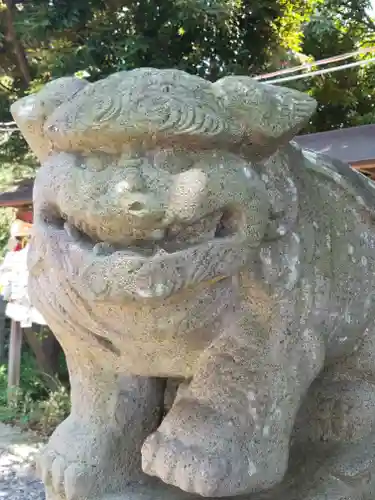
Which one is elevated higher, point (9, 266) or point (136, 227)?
point (136, 227)

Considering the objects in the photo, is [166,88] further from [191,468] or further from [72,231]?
[191,468]

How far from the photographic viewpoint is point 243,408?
0.89m

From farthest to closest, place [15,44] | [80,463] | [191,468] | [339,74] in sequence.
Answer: [339,74]
[15,44]
[80,463]
[191,468]

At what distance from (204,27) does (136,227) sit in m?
3.74

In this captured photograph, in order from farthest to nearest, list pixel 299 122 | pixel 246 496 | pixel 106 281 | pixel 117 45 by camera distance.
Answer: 1. pixel 117 45
2. pixel 246 496
3. pixel 299 122
4. pixel 106 281

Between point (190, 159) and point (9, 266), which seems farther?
point (9, 266)

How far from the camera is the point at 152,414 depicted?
1035mm

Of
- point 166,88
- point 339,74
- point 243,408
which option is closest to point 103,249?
point 166,88

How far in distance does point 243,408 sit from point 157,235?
11.6 inches

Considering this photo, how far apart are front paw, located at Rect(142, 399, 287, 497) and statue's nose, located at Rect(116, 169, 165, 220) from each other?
32cm

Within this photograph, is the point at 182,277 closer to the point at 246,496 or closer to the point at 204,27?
the point at 246,496

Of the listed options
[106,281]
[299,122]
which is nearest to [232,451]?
[106,281]

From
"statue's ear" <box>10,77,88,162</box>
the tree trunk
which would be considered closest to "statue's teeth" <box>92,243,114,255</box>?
"statue's ear" <box>10,77,88,162</box>

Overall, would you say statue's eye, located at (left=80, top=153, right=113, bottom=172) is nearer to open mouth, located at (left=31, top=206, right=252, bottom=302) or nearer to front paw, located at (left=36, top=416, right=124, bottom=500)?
open mouth, located at (left=31, top=206, right=252, bottom=302)
